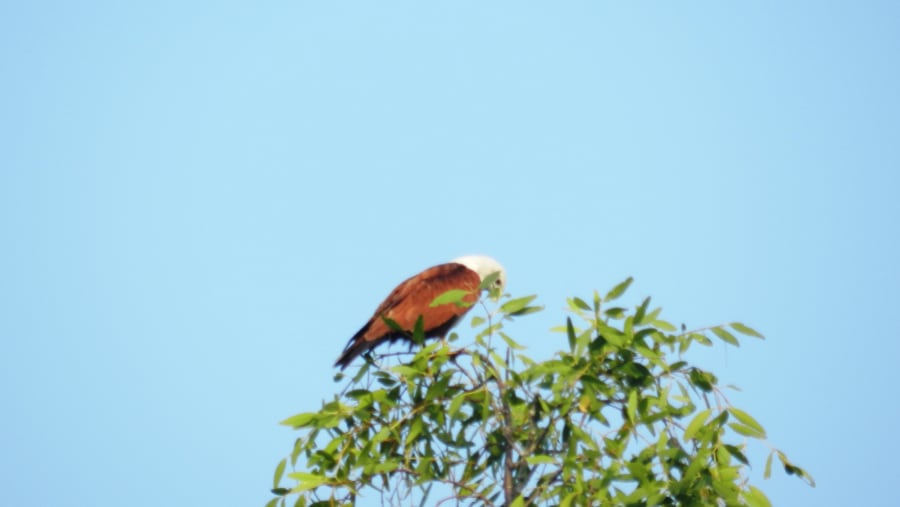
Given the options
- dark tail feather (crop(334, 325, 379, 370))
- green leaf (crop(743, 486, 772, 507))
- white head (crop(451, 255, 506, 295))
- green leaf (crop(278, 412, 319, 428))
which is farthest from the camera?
white head (crop(451, 255, 506, 295))

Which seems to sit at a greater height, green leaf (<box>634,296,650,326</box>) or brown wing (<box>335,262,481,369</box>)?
brown wing (<box>335,262,481,369</box>)

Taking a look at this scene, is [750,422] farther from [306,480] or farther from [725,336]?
[306,480]

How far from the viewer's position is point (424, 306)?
21.0ft

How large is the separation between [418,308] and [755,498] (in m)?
3.38

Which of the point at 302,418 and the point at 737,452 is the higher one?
the point at 302,418

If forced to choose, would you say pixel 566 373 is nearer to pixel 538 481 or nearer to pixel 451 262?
A: pixel 538 481

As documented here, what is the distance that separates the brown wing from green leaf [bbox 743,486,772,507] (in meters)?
2.90

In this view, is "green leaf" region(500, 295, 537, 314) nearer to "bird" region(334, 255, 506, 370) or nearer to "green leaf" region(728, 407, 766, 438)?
"green leaf" region(728, 407, 766, 438)

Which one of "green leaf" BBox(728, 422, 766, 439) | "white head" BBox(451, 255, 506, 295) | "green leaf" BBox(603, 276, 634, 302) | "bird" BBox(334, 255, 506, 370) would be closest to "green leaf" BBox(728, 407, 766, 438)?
"green leaf" BBox(728, 422, 766, 439)

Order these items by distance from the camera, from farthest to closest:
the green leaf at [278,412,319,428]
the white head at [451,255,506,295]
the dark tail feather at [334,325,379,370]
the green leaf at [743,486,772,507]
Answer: the white head at [451,255,506,295] < the dark tail feather at [334,325,379,370] < the green leaf at [278,412,319,428] < the green leaf at [743,486,772,507]

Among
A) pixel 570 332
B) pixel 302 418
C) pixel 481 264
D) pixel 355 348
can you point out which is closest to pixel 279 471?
pixel 302 418

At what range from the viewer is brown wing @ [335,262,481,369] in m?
6.11

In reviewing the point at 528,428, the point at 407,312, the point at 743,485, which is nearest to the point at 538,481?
the point at 528,428

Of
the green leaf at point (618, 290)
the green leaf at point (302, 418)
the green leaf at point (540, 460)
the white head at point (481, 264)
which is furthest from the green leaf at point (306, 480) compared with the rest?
the white head at point (481, 264)
